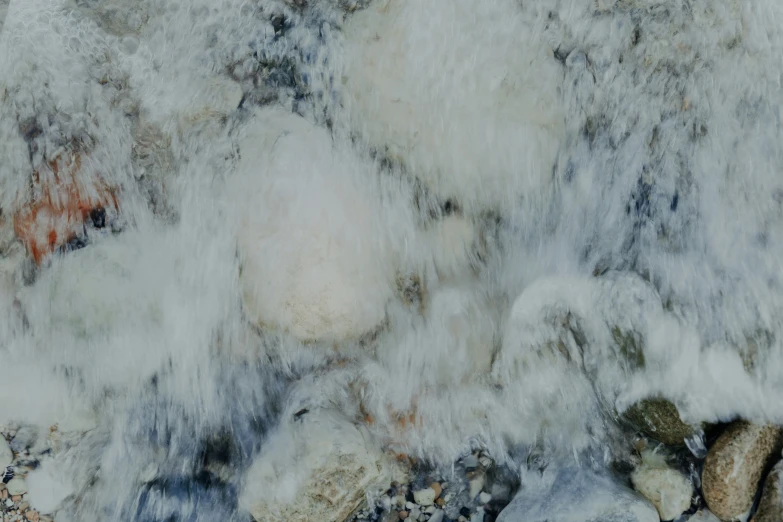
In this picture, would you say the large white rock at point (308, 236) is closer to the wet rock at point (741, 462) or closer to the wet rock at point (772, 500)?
the wet rock at point (741, 462)

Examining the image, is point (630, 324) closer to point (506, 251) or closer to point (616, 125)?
point (506, 251)

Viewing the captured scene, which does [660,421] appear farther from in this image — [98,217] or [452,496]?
[98,217]

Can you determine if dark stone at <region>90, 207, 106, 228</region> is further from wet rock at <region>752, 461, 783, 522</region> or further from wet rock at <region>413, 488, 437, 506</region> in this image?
wet rock at <region>752, 461, 783, 522</region>

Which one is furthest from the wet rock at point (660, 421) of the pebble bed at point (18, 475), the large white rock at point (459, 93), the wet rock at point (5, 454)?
the wet rock at point (5, 454)

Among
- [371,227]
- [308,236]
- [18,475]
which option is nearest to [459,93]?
[371,227]

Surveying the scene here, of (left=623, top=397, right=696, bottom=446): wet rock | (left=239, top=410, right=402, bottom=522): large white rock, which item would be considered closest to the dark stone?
(left=239, top=410, right=402, bottom=522): large white rock
